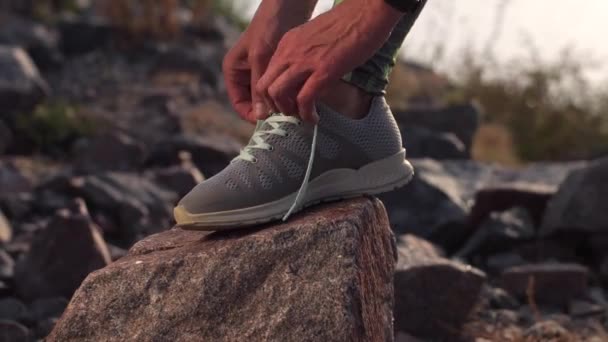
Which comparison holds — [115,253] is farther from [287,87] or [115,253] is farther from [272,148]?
[287,87]

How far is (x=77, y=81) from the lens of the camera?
9531 millimetres

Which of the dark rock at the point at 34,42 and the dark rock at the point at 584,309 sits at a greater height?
the dark rock at the point at 584,309

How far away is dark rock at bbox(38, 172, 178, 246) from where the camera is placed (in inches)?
217

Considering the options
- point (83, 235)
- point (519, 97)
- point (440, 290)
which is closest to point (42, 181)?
point (83, 235)

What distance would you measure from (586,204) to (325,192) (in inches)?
114

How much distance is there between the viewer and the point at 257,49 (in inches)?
101

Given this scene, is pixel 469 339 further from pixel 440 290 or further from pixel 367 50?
pixel 367 50

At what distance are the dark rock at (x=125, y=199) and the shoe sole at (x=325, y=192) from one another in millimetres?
2999

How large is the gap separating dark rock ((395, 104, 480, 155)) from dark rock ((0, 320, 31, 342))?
5.20 meters

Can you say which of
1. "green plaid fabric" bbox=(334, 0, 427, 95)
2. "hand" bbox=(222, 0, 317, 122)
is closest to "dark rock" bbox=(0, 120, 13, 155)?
"hand" bbox=(222, 0, 317, 122)

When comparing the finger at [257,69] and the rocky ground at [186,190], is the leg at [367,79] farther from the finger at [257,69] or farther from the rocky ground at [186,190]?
the rocky ground at [186,190]

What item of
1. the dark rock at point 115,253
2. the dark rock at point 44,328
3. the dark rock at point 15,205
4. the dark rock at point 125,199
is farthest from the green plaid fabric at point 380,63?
the dark rock at point 15,205

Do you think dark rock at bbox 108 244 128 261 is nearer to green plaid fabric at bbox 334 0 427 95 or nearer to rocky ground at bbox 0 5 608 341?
rocky ground at bbox 0 5 608 341

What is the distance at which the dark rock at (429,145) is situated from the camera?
738 centimetres
